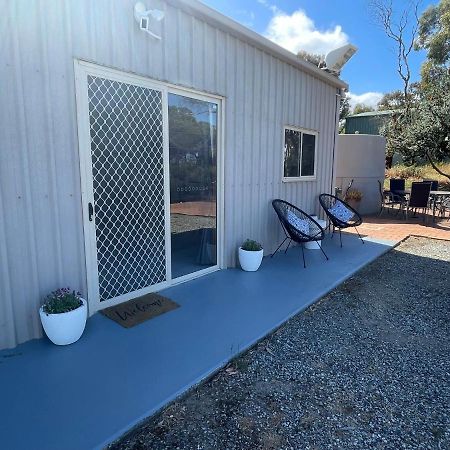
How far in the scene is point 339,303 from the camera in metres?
3.36

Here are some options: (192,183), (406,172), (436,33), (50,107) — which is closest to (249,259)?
(192,183)

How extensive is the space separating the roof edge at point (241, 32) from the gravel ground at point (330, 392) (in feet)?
10.4

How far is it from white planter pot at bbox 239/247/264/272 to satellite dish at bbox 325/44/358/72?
3.80m

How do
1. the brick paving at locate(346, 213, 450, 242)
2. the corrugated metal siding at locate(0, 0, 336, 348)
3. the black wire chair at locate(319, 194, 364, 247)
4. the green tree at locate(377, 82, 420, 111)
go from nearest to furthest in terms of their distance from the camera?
the corrugated metal siding at locate(0, 0, 336, 348) → the black wire chair at locate(319, 194, 364, 247) → the brick paving at locate(346, 213, 450, 242) → the green tree at locate(377, 82, 420, 111)

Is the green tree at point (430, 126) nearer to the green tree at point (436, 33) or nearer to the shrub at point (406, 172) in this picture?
the shrub at point (406, 172)

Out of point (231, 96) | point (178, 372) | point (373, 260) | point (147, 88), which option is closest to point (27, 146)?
point (147, 88)

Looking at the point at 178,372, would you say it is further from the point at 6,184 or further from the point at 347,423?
the point at 6,184

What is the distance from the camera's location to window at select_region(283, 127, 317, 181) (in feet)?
16.5

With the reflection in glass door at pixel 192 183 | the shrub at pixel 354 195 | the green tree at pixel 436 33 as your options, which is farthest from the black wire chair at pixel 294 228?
the green tree at pixel 436 33

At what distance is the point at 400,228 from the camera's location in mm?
7191

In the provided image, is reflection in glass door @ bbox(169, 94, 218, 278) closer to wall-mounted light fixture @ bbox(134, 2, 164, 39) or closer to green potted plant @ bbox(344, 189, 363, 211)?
wall-mounted light fixture @ bbox(134, 2, 164, 39)

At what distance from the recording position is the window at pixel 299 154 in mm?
5023

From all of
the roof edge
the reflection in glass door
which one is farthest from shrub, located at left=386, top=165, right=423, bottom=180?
the reflection in glass door

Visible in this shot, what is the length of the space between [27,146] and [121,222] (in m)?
1.00
